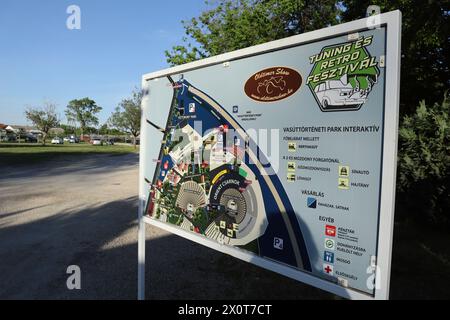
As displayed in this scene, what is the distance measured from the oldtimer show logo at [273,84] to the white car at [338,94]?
190mm

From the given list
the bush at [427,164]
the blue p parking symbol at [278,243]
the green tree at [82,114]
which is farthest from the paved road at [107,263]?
the green tree at [82,114]

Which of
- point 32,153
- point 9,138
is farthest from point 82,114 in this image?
point 32,153

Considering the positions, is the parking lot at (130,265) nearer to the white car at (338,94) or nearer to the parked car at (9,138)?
the white car at (338,94)

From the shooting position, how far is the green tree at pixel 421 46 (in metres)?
8.32

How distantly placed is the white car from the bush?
4048 millimetres

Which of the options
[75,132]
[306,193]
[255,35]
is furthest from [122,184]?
[75,132]

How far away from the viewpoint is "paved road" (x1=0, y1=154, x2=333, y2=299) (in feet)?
13.6

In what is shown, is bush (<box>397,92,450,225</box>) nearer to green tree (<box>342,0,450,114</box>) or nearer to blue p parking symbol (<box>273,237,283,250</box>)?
green tree (<box>342,0,450,114</box>)

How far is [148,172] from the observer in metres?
3.91

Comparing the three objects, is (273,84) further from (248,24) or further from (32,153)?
(32,153)

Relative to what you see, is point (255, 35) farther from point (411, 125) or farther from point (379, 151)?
point (379, 151)

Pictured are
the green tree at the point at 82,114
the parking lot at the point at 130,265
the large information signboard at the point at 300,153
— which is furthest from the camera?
the green tree at the point at 82,114

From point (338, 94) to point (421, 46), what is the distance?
1020cm

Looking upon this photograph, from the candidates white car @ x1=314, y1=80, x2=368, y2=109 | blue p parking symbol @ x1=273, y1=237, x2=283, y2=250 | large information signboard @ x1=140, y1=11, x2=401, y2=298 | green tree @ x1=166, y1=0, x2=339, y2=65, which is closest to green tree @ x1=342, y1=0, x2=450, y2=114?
green tree @ x1=166, y1=0, x2=339, y2=65
